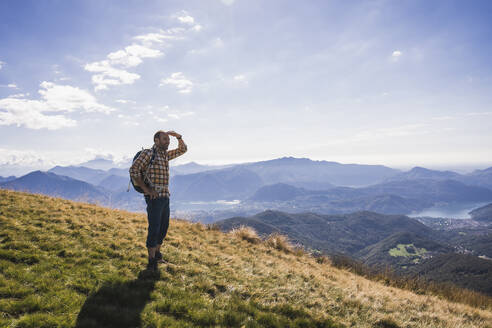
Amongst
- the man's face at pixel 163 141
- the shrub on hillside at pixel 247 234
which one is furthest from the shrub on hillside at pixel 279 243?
the man's face at pixel 163 141

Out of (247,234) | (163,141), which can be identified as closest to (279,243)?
(247,234)

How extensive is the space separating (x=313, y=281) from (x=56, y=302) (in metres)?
6.35

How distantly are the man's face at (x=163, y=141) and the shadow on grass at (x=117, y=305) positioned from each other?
10.4ft

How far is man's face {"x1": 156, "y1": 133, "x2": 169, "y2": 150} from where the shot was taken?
6.19 meters

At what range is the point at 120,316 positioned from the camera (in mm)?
4012

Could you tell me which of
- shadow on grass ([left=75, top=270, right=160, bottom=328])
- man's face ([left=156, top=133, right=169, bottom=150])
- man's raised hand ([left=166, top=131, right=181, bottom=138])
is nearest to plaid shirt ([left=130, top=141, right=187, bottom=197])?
man's face ([left=156, top=133, right=169, bottom=150])

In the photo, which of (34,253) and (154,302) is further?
(34,253)

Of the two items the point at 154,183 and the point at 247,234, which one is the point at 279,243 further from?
the point at 154,183

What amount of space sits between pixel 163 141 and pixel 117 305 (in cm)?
364

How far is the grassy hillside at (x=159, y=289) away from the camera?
4125mm

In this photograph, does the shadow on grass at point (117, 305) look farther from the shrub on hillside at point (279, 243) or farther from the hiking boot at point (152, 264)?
the shrub on hillside at point (279, 243)

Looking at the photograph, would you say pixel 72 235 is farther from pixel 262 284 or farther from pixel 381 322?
pixel 381 322

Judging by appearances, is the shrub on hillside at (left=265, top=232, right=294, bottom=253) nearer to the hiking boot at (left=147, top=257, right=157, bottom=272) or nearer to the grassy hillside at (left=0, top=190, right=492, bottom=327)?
the grassy hillside at (left=0, top=190, right=492, bottom=327)

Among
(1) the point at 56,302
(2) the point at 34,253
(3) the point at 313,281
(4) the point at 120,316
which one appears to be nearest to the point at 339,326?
(3) the point at 313,281
